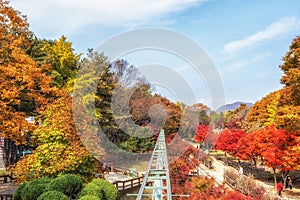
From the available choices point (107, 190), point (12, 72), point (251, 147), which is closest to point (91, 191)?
point (107, 190)

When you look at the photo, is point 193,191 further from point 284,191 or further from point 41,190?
point 284,191

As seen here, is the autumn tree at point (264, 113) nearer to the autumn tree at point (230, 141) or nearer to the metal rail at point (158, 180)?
the autumn tree at point (230, 141)

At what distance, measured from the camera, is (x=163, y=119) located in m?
30.5

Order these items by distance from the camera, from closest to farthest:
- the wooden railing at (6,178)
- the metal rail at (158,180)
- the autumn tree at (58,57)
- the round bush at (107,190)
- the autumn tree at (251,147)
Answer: the metal rail at (158,180) < the round bush at (107,190) < the wooden railing at (6,178) < the autumn tree at (251,147) < the autumn tree at (58,57)

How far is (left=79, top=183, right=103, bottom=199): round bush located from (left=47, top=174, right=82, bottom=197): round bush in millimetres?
272

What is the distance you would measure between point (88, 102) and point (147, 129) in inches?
326

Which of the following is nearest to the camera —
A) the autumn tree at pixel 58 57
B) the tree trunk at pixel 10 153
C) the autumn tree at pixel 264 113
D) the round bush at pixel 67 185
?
the round bush at pixel 67 185

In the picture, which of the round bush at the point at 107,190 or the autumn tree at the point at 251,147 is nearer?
the round bush at the point at 107,190

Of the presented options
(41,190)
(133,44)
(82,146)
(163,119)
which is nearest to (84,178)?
(82,146)

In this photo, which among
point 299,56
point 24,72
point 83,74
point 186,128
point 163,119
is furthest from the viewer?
point 186,128

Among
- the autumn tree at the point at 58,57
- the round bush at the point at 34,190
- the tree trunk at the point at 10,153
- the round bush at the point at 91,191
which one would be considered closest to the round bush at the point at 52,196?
the round bush at the point at 34,190

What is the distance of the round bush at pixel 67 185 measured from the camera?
9023mm

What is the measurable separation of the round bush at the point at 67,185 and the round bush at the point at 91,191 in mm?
272

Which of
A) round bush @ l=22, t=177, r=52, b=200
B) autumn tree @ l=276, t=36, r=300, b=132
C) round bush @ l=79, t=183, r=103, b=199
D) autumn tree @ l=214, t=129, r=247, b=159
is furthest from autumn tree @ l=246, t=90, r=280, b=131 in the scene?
round bush @ l=22, t=177, r=52, b=200
